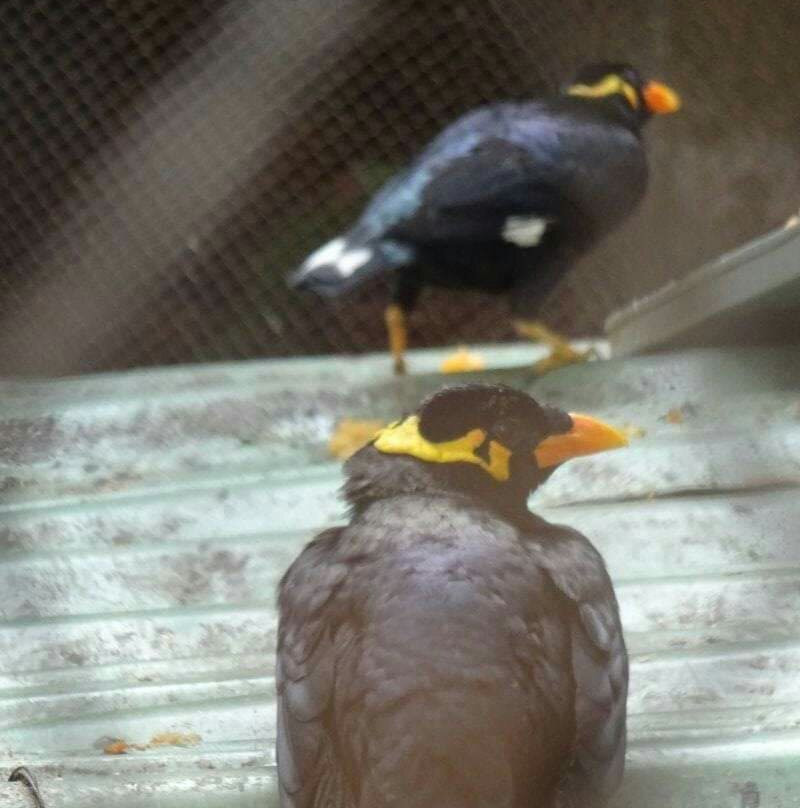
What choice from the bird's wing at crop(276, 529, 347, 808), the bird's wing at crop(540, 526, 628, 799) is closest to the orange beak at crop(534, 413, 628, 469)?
the bird's wing at crop(540, 526, 628, 799)

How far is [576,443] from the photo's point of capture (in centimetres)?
105

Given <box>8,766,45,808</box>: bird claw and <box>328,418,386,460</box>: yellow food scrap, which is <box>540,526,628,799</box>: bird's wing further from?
<box>328,418,386,460</box>: yellow food scrap

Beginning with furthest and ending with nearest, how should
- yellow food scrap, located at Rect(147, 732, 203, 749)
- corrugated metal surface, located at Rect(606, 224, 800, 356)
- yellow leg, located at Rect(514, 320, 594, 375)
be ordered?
yellow leg, located at Rect(514, 320, 594, 375)
corrugated metal surface, located at Rect(606, 224, 800, 356)
yellow food scrap, located at Rect(147, 732, 203, 749)

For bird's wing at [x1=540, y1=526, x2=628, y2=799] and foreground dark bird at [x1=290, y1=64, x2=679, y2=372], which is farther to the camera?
foreground dark bird at [x1=290, y1=64, x2=679, y2=372]

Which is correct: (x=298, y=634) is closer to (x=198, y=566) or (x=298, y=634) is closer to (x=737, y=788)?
(x=737, y=788)

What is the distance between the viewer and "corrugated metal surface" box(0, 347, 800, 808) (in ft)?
3.29

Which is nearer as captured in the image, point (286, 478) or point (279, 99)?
point (286, 478)

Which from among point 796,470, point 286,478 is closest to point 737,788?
point 796,470

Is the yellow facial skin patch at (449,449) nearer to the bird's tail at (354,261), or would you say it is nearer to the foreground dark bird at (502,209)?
the foreground dark bird at (502,209)

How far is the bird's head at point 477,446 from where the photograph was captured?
98 centimetres

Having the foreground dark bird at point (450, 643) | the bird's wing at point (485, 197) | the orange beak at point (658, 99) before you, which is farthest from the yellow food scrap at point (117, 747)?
the orange beak at point (658, 99)

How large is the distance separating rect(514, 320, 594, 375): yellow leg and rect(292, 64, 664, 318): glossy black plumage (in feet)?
0.09

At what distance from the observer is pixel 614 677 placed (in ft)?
2.94

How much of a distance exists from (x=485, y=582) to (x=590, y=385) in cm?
99
